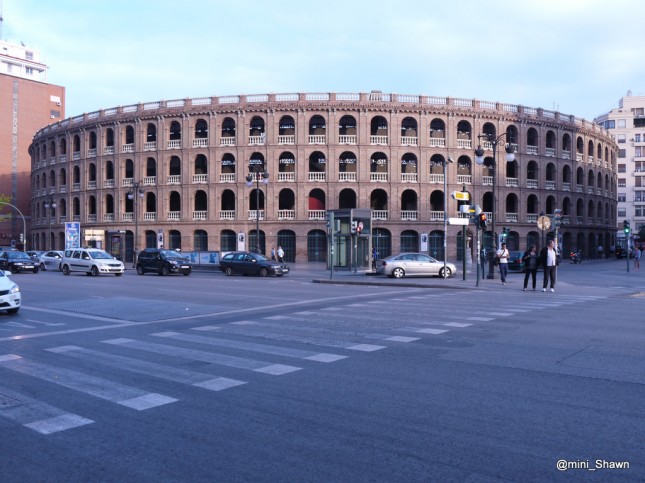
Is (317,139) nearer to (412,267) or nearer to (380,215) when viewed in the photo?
(380,215)

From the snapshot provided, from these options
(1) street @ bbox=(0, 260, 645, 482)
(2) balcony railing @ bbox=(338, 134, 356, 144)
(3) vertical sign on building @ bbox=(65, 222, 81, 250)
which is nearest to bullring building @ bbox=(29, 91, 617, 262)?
(2) balcony railing @ bbox=(338, 134, 356, 144)

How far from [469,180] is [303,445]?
162 ft

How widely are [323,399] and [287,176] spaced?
44.7 m

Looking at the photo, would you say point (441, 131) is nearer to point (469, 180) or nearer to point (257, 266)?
point (469, 180)

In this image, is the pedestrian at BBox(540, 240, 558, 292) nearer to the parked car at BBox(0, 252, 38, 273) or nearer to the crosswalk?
the crosswalk

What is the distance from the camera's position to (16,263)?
3562 centimetres

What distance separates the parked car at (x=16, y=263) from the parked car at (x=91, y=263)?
11.6 ft

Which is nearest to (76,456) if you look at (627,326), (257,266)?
(627,326)

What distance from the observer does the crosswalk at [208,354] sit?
6.10m

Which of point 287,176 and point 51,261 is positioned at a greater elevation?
point 287,176

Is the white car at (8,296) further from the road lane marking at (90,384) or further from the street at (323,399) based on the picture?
the road lane marking at (90,384)

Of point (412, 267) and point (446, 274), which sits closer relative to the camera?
point (446, 274)

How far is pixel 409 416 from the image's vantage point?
5348 mm

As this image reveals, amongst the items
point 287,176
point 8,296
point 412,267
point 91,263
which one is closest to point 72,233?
point 91,263
